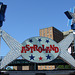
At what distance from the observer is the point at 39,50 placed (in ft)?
135

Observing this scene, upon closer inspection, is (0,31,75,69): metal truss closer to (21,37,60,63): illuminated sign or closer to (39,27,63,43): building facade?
(21,37,60,63): illuminated sign

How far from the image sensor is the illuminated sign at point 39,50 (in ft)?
133

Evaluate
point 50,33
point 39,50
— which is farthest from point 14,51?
point 50,33

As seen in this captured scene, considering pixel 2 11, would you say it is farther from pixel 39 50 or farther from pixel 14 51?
pixel 39 50

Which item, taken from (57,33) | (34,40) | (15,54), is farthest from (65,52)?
(57,33)

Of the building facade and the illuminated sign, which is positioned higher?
the building facade

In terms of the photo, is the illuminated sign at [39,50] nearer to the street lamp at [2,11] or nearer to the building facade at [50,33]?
the street lamp at [2,11]

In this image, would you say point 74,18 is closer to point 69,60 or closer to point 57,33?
point 69,60

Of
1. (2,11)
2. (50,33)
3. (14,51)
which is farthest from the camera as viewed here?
(50,33)

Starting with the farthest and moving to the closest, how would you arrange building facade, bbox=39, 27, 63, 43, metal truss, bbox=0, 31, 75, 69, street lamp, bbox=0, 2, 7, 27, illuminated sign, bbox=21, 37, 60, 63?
building facade, bbox=39, 27, 63, 43
street lamp, bbox=0, 2, 7, 27
illuminated sign, bbox=21, 37, 60, 63
metal truss, bbox=0, 31, 75, 69

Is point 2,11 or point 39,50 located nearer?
point 39,50

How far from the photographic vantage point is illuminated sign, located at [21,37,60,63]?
133 ft

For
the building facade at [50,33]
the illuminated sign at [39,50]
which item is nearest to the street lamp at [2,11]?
the illuminated sign at [39,50]

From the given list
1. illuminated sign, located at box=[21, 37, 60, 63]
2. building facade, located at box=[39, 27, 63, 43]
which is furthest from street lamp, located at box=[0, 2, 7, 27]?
building facade, located at box=[39, 27, 63, 43]
